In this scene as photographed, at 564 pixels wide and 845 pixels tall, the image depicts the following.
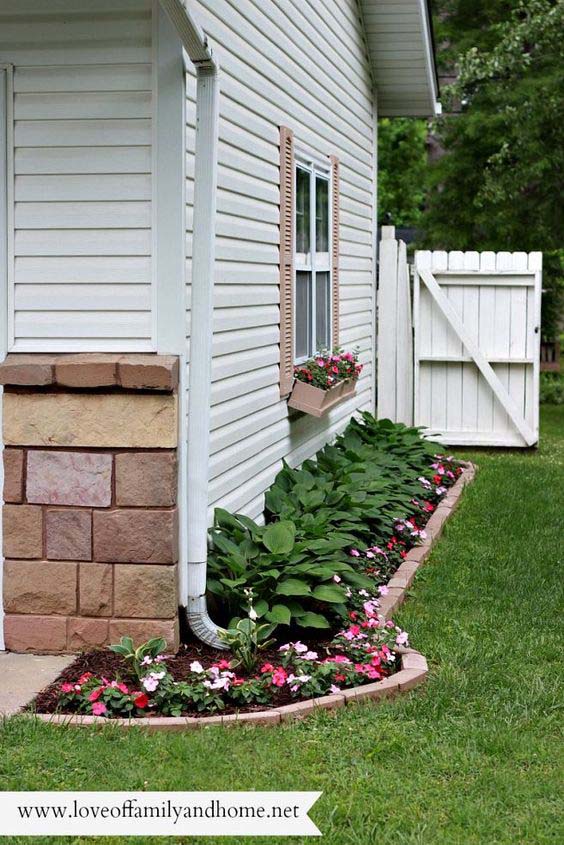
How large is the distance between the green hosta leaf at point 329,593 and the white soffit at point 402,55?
632 centimetres

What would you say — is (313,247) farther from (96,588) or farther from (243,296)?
(96,588)

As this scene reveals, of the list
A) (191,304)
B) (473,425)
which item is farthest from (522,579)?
(473,425)

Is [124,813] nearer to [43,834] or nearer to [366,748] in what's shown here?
[43,834]

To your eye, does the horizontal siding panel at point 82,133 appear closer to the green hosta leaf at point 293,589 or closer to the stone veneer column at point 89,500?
the stone veneer column at point 89,500

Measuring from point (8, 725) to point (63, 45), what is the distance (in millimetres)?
2678

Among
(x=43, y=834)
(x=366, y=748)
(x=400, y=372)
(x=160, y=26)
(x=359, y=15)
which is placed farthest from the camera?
(x=400, y=372)

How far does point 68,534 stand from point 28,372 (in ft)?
2.24

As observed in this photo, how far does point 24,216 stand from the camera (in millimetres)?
5172

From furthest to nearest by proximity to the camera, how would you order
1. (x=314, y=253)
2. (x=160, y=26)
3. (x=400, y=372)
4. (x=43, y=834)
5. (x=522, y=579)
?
(x=400, y=372) < (x=314, y=253) < (x=522, y=579) < (x=160, y=26) < (x=43, y=834)

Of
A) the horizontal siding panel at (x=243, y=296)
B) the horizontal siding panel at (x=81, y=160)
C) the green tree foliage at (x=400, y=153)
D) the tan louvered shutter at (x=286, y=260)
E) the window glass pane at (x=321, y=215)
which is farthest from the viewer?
the green tree foliage at (x=400, y=153)

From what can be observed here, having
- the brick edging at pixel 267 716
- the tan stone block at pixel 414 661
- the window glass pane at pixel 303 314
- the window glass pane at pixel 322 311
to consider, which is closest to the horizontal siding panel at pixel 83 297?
the brick edging at pixel 267 716

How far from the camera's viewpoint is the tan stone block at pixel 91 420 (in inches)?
199

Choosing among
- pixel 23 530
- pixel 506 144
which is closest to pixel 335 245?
pixel 23 530

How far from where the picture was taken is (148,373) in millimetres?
4992
